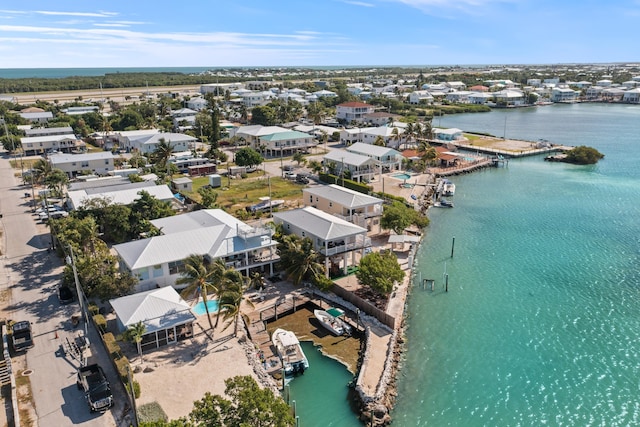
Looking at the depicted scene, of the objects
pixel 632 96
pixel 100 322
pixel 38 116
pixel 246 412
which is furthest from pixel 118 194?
pixel 632 96

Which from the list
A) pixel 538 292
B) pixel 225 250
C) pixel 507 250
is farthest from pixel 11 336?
pixel 507 250

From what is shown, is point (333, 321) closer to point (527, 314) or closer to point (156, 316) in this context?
point (156, 316)

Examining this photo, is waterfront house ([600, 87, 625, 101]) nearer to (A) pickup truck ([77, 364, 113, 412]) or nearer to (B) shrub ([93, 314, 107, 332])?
(B) shrub ([93, 314, 107, 332])

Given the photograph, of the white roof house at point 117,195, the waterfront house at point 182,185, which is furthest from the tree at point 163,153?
the white roof house at point 117,195

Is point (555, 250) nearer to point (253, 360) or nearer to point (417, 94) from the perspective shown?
point (253, 360)

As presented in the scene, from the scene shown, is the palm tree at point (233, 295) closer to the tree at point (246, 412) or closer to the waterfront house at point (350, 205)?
the tree at point (246, 412)

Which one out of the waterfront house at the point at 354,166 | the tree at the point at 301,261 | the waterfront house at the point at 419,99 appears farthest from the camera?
the waterfront house at the point at 419,99
